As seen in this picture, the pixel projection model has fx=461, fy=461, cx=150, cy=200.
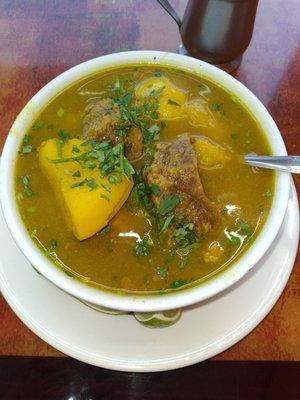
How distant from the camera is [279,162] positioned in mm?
1811

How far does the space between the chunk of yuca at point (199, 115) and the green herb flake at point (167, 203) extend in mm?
418

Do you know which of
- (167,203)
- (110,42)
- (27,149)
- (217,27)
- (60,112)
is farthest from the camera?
(110,42)

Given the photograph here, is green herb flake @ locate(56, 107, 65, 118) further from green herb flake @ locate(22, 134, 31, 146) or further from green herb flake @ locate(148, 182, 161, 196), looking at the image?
green herb flake @ locate(148, 182, 161, 196)

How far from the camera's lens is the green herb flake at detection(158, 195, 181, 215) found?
1748 mm

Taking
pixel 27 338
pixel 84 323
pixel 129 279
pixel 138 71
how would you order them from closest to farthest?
pixel 129 279, pixel 84 323, pixel 27 338, pixel 138 71

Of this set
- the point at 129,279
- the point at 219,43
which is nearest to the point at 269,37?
the point at 219,43

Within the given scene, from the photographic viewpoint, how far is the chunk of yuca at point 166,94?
2035 mm

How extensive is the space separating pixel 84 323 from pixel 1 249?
1.62 feet

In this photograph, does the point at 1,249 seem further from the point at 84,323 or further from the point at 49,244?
the point at 84,323

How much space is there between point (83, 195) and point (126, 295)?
39 cm

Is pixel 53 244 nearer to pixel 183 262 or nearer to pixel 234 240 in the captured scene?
pixel 183 262

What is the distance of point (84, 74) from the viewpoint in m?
2.09

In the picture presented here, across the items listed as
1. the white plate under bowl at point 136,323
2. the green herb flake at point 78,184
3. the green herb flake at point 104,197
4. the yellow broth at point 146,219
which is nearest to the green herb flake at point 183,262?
the yellow broth at point 146,219

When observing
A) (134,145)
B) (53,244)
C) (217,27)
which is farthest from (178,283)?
(217,27)
